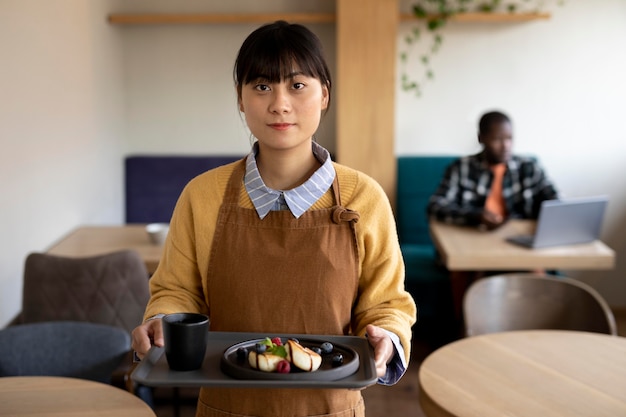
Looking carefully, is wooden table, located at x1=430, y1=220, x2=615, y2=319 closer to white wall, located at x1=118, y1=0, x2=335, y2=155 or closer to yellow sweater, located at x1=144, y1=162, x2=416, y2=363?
white wall, located at x1=118, y1=0, x2=335, y2=155

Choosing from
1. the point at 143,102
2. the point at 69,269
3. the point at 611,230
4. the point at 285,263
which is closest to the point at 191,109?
the point at 143,102

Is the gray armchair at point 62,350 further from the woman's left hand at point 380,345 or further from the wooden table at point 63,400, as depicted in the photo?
the woman's left hand at point 380,345

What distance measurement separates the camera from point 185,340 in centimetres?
123

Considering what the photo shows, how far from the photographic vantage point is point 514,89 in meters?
4.75

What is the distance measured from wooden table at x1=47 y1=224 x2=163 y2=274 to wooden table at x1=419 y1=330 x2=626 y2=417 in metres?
1.62

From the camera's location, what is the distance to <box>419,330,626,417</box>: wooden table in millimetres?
1724

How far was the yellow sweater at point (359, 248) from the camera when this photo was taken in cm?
142

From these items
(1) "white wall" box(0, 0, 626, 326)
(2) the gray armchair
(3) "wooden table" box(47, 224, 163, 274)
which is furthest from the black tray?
(1) "white wall" box(0, 0, 626, 326)

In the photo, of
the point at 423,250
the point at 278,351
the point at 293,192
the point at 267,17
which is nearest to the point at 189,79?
the point at 267,17

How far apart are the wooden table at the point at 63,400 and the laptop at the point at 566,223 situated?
82.8 inches

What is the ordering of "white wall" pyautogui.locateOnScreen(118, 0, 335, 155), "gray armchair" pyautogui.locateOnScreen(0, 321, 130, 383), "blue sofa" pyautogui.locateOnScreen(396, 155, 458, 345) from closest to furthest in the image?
"gray armchair" pyautogui.locateOnScreen(0, 321, 130, 383) → "blue sofa" pyautogui.locateOnScreen(396, 155, 458, 345) → "white wall" pyautogui.locateOnScreen(118, 0, 335, 155)

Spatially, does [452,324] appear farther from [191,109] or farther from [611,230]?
[191,109]

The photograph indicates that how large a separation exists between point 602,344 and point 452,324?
7.71 ft

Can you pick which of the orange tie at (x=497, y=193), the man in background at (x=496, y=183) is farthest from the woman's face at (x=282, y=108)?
the orange tie at (x=497, y=193)
